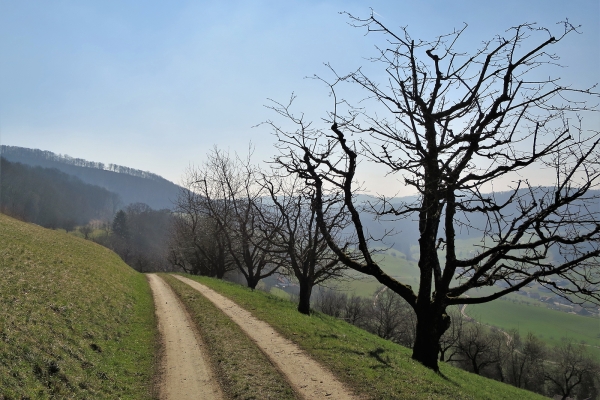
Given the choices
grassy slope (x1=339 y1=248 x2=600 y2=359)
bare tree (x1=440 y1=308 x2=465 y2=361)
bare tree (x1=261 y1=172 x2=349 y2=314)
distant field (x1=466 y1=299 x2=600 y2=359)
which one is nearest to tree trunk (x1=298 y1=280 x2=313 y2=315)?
bare tree (x1=261 y1=172 x2=349 y2=314)

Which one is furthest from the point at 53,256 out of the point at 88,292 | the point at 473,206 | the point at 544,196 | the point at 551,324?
the point at 551,324

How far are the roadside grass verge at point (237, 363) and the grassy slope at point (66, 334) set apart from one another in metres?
1.97

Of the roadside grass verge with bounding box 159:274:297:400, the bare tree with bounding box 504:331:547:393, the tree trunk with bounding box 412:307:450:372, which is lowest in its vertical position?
the bare tree with bounding box 504:331:547:393

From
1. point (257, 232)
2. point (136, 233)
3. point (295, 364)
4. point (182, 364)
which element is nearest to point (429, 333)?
point (295, 364)

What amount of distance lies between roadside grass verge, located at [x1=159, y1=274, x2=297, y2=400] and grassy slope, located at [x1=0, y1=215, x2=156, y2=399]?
197 cm

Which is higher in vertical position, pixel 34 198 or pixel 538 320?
pixel 34 198

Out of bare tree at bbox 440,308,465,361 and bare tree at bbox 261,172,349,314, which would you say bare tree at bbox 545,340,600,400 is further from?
bare tree at bbox 261,172,349,314

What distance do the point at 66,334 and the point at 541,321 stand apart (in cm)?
13124

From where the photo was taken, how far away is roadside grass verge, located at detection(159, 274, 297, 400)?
30.0 ft

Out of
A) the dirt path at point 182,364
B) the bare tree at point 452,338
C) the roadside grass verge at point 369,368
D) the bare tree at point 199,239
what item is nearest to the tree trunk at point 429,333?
the roadside grass verge at point 369,368

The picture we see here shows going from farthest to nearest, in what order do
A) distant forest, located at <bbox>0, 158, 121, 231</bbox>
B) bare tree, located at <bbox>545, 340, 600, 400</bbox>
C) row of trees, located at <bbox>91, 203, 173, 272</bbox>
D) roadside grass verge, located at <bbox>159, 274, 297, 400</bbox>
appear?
distant forest, located at <bbox>0, 158, 121, 231</bbox> → row of trees, located at <bbox>91, 203, 173, 272</bbox> → bare tree, located at <bbox>545, 340, 600, 400</bbox> → roadside grass verge, located at <bbox>159, 274, 297, 400</bbox>

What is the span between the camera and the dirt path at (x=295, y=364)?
30.2ft

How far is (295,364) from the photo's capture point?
1109 cm

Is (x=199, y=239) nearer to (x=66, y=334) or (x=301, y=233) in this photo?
(x=301, y=233)
